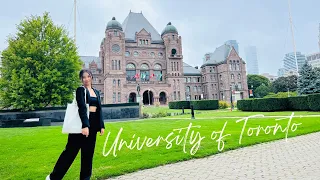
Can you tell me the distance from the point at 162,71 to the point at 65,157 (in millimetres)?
57143

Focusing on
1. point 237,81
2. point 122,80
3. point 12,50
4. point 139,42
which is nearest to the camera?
point 12,50

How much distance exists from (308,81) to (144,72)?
3799 centimetres

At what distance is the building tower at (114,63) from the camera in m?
53.7

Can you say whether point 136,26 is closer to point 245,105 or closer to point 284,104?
point 245,105

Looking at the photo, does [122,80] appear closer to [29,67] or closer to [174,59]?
[174,59]

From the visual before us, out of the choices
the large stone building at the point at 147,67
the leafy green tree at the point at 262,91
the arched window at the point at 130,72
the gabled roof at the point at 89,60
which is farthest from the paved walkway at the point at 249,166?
the leafy green tree at the point at 262,91

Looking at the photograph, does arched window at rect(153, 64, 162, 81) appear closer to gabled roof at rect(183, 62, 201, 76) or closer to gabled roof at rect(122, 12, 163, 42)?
gabled roof at rect(122, 12, 163, 42)

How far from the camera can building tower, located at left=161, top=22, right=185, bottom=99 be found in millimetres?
59500

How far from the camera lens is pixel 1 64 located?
23109 millimetres

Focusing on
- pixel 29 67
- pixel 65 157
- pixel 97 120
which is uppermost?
pixel 29 67

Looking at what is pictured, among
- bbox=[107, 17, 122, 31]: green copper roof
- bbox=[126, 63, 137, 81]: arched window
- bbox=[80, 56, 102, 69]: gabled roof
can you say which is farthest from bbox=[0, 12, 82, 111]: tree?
bbox=[80, 56, 102, 69]: gabled roof

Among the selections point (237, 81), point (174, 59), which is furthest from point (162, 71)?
point (237, 81)

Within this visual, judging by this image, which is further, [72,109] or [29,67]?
[29,67]

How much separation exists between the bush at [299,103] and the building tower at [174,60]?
115 feet
